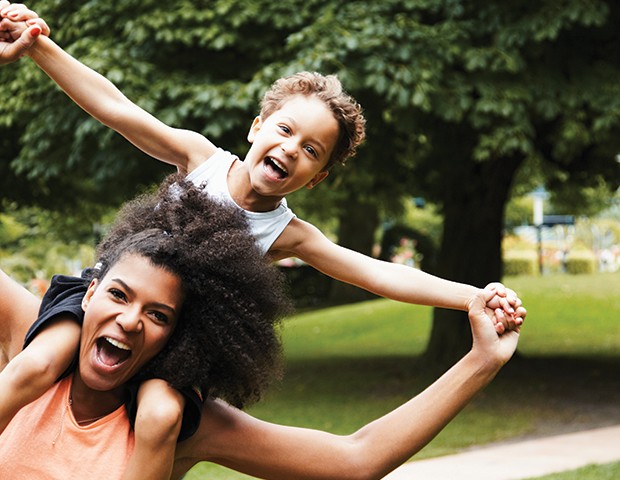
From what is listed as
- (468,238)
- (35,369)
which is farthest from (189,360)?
(468,238)

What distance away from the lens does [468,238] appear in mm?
12586

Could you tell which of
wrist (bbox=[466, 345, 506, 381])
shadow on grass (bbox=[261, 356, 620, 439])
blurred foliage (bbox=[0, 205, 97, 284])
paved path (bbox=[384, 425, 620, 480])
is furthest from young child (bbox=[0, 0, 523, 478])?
blurred foliage (bbox=[0, 205, 97, 284])

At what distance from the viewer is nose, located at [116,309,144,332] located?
2291 mm

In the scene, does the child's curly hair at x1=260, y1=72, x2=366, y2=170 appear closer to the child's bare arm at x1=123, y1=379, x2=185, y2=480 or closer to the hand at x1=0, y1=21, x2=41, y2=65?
the hand at x1=0, y1=21, x2=41, y2=65

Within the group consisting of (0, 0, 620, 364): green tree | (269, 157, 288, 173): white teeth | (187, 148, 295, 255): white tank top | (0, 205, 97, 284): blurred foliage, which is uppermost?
(269, 157, 288, 173): white teeth

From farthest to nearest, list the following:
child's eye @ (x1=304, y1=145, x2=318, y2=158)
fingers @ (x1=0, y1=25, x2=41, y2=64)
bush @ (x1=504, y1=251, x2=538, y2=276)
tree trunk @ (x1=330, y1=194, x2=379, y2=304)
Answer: bush @ (x1=504, y1=251, x2=538, y2=276) → tree trunk @ (x1=330, y1=194, x2=379, y2=304) → child's eye @ (x1=304, y1=145, x2=318, y2=158) → fingers @ (x1=0, y1=25, x2=41, y2=64)

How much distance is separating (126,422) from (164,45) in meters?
7.82

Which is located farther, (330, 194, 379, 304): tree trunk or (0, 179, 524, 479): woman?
(330, 194, 379, 304): tree trunk

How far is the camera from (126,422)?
93.0 inches

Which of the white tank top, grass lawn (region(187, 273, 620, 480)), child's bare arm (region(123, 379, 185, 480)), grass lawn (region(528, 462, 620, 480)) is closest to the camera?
child's bare arm (region(123, 379, 185, 480))

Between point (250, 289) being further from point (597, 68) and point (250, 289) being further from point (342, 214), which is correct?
point (342, 214)

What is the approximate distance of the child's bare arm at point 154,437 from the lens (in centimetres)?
Result: 224

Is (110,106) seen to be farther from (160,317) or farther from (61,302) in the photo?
(160,317)

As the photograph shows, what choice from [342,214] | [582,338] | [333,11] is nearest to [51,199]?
[333,11]
